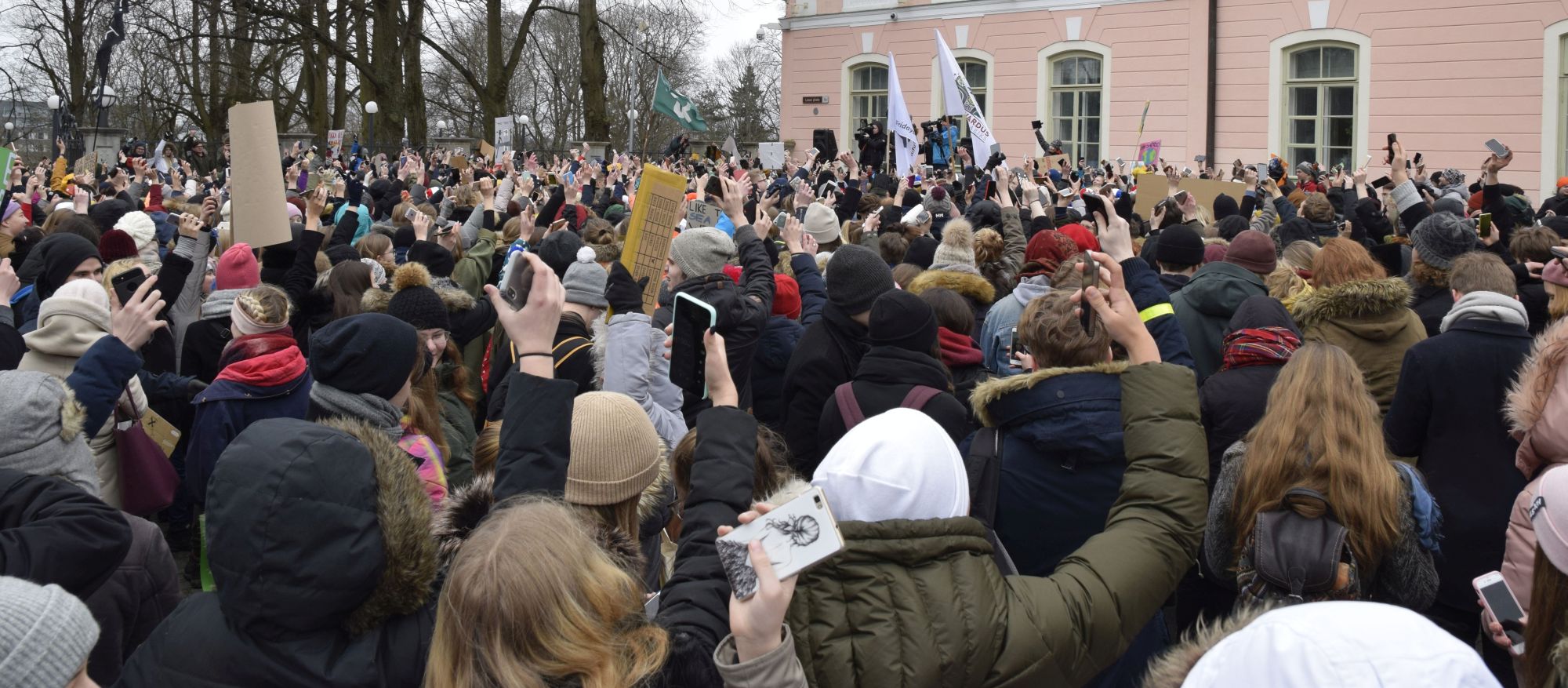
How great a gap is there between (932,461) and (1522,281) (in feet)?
17.6

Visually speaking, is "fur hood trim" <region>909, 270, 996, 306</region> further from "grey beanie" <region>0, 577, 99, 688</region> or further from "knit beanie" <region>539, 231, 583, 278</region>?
"grey beanie" <region>0, 577, 99, 688</region>

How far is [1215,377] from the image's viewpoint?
4227 millimetres

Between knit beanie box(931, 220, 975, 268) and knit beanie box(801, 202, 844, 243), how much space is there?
1.73m

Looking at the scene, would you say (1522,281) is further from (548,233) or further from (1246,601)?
(548,233)

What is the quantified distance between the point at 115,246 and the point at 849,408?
443cm

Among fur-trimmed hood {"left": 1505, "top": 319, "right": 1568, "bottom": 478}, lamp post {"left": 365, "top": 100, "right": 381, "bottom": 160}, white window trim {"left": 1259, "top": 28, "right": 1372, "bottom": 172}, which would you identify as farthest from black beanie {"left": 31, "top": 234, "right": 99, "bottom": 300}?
white window trim {"left": 1259, "top": 28, "right": 1372, "bottom": 172}

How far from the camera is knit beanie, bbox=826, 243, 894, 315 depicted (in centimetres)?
470

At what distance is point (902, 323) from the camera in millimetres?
3951

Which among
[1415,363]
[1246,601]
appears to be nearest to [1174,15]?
[1415,363]

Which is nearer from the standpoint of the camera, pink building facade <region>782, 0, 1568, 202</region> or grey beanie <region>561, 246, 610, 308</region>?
grey beanie <region>561, 246, 610, 308</region>

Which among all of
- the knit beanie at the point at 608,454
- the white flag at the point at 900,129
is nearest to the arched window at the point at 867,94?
the white flag at the point at 900,129

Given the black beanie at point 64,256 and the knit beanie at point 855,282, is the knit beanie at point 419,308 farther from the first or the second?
the black beanie at point 64,256

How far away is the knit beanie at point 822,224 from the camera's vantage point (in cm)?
786

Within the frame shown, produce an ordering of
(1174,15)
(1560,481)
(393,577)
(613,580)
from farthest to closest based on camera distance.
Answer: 1. (1174,15)
2. (1560,481)
3. (393,577)
4. (613,580)
